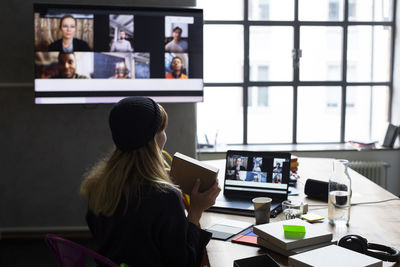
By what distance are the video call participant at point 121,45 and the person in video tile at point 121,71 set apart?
11 centimetres

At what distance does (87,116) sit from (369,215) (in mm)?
2631

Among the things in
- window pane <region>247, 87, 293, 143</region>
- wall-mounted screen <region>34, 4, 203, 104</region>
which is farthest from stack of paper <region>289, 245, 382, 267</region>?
window pane <region>247, 87, 293, 143</region>

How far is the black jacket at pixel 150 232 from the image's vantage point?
147 centimetres

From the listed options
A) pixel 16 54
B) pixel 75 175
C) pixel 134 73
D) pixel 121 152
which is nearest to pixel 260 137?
pixel 134 73

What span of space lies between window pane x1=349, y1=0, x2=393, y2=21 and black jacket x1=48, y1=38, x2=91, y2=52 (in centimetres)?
269

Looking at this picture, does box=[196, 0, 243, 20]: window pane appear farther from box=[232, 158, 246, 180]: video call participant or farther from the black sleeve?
the black sleeve

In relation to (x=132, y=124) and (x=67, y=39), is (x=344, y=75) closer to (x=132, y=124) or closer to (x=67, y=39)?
(x=67, y=39)

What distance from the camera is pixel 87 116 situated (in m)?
3.91

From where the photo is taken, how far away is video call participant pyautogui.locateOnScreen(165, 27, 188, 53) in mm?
3717

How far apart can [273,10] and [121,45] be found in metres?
1.70

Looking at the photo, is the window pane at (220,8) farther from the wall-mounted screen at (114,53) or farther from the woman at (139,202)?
the woman at (139,202)

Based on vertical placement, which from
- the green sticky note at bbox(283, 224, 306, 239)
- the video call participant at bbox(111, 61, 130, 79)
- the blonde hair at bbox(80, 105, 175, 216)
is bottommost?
the green sticky note at bbox(283, 224, 306, 239)

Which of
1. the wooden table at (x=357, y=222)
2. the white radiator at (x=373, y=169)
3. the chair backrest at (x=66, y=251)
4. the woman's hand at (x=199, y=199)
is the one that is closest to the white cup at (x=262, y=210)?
the wooden table at (x=357, y=222)

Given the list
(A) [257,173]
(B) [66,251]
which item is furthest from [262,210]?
(B) [66,251]
